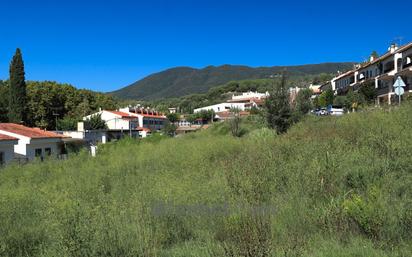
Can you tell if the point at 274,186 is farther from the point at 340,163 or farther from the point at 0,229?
the point at 0,229

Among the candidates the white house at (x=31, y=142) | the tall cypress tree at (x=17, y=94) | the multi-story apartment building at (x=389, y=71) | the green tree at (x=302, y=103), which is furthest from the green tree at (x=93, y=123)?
the green tree at (x=302, y=103)

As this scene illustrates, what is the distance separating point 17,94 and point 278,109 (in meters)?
42.4

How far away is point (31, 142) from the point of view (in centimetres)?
4231

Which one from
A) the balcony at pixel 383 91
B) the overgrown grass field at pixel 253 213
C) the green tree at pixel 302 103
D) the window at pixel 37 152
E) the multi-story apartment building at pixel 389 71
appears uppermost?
the multi-story apartment building at pixel 389 71

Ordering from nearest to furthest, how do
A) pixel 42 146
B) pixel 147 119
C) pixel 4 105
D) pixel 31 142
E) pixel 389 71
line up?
1. pixel 31 142
2. pixel 42 146
3. pixel 389 71
4. pixel 4 105
5. pixel 147 119

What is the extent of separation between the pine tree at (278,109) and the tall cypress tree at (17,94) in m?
41.4

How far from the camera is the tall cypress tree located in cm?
5875

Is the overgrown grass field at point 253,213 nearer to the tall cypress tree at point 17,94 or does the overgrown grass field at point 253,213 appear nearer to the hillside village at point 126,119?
the hillside village at point 126,119

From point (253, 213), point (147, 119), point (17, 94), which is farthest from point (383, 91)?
point (147, 119)

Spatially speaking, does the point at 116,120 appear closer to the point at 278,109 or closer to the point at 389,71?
the point at 389,71

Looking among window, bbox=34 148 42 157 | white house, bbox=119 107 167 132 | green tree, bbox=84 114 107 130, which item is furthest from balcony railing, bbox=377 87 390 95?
white house, bbox=119 107 167 132

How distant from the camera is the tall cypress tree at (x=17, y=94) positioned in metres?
58.8

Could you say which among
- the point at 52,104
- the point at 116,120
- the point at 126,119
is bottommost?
the point at 116,120

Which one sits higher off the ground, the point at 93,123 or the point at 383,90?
the point at 383,90
